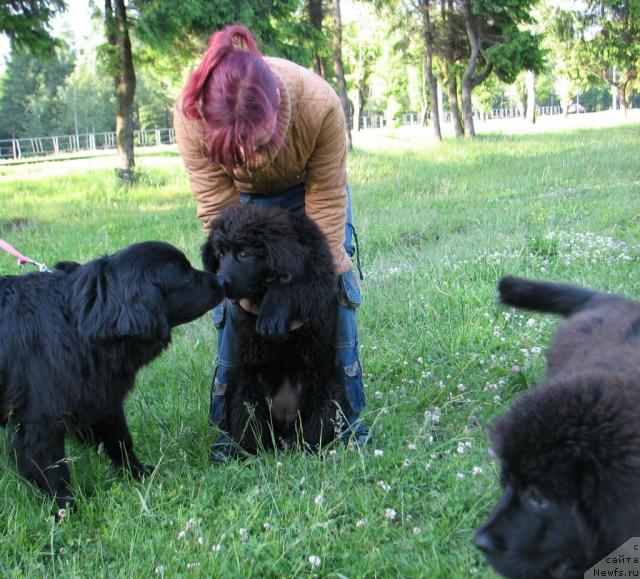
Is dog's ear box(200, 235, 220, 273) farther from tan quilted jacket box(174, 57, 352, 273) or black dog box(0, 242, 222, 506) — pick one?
black dog box(0, 242, 222, 506)

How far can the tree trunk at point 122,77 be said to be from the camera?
13.4 metres

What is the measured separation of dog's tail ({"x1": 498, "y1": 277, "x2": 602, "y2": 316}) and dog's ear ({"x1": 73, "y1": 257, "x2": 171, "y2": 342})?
70.1 inches

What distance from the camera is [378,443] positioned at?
10.9 ft

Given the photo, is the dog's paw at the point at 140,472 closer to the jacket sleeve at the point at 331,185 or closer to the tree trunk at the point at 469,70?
the jacket sleeve at the point at 331,185

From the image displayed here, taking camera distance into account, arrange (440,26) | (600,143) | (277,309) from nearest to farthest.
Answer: (277,309)
(600,143)
(440,26)

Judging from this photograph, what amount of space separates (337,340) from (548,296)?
3.85ft

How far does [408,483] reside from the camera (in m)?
2.86

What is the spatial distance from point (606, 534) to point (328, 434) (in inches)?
80.6

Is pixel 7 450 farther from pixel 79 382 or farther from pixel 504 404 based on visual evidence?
pixel 504 404

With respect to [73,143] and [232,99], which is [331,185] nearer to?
[232,99]

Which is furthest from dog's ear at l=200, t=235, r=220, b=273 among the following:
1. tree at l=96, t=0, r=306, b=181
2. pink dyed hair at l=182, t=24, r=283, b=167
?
tree at l=96, t=0, r=306, b=181

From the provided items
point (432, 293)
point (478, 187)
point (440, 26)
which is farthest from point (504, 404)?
point (440, 26)

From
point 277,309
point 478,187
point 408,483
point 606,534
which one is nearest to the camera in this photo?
point 606,534

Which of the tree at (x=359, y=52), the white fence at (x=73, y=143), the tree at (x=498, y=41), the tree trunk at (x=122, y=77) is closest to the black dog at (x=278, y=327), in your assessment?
Result: the tree trunk at (x=122, y=77)
